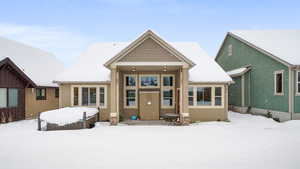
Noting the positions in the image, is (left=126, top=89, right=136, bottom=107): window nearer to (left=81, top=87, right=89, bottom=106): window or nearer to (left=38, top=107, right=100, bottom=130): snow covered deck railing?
→ (left=81, top=87, right=89, bottom=106): window

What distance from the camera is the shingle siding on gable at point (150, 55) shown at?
12453mm

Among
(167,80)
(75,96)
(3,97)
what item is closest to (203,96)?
(167,80)

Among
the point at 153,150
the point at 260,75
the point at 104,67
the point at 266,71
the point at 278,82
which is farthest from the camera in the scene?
the point at 260,75

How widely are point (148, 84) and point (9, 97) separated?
11520 millimetres

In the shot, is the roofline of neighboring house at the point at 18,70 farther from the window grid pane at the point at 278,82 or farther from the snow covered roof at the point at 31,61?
the window grid pane at the point at 278,82

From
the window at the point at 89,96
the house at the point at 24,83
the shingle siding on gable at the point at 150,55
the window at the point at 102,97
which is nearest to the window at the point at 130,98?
the window at the point at 102,97

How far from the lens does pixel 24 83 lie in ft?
53.0

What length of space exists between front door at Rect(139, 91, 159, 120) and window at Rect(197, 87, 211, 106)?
3413 mm

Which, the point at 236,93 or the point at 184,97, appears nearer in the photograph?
the point at 184,97

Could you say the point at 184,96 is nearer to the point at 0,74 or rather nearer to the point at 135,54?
the point at 135,54

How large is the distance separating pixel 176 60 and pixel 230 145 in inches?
256

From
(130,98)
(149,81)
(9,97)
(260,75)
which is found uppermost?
(260,75)

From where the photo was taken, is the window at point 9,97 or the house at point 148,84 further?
the window at point 9,97

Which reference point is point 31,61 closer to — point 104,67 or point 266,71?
point 104,67
